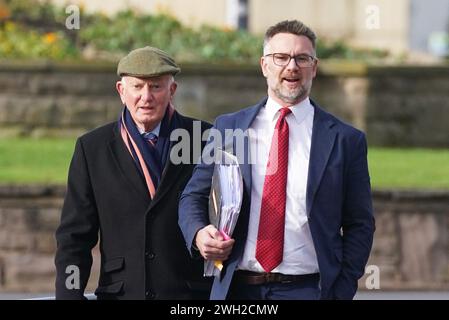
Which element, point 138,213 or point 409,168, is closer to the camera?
point 138,213

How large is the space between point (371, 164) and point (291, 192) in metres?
10.4

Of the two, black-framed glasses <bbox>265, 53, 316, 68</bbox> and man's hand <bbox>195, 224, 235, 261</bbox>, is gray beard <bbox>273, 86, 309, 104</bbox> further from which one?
man's hand <bbox>195, 224, 235, 261</bbox>

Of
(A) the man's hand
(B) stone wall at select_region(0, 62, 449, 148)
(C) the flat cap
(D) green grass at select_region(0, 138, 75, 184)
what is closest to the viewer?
(A) the man's hand

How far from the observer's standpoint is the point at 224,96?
701 inches

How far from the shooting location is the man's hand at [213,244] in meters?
5.95

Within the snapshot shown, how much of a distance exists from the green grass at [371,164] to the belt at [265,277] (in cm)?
852

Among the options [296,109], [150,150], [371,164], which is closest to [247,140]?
[296,109]

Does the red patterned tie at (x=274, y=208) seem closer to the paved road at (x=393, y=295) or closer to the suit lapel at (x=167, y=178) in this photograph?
the suit lapel at (x=167, y=178)

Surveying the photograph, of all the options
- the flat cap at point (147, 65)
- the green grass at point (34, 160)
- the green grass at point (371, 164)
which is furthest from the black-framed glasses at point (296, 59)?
the green grass at point (34, 160)

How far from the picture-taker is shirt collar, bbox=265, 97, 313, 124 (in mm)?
6234

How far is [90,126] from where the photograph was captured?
17.9 meters

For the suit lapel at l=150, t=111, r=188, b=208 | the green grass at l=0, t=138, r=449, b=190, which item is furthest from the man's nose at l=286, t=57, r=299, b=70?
the green grass at l=0, t=138, r=449, b=190

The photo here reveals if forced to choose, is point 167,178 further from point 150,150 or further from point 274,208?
point 274,208

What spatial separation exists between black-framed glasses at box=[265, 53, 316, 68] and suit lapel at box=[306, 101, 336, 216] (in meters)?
0.25
